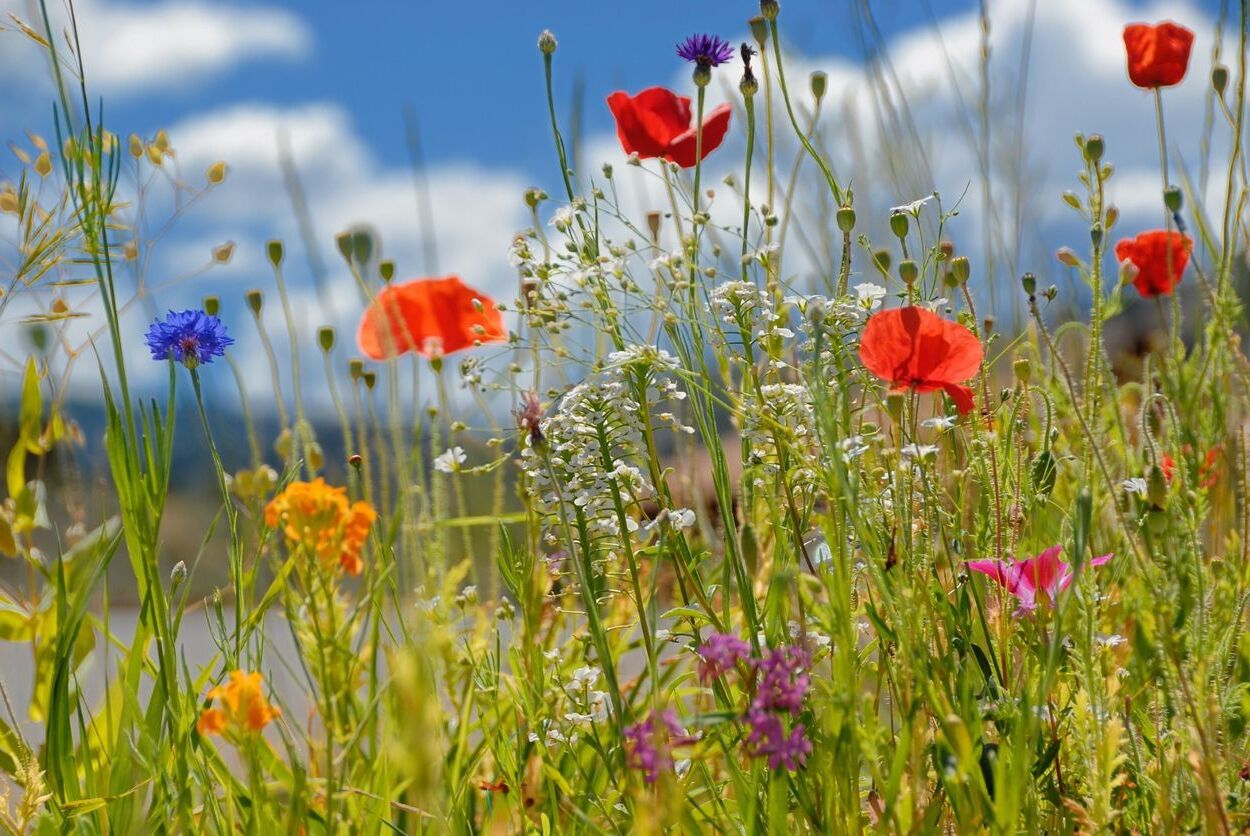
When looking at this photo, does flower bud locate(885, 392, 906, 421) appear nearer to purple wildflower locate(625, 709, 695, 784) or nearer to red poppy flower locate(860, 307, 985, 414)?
red poppy flower locate(860, 307, 985, 414)

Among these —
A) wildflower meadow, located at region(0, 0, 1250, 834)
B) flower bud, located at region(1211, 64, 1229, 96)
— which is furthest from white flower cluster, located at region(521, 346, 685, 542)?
flower bud, located at region(1211, 64, 1229, 96)

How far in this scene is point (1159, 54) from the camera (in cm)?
145

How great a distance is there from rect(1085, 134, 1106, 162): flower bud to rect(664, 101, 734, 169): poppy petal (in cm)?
38

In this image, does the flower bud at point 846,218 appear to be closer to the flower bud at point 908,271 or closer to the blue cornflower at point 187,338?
the flower bud at point 908,271

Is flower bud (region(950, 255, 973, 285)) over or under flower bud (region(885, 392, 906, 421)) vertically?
over

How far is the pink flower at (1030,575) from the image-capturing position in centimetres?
102

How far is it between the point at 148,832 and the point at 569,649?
673 millimetres

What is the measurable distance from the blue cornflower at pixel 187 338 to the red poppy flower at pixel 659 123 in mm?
479

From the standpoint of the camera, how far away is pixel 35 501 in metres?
1.40

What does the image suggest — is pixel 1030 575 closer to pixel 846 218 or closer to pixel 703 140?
pixel 846 218

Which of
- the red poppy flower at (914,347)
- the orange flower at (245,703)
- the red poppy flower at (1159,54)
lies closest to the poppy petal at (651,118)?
the red poppy flower at (914,347)

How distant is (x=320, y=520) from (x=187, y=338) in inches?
14.6

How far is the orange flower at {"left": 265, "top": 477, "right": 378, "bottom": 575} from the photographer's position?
905 millimetres

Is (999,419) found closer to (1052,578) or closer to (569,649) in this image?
(1052,578)
